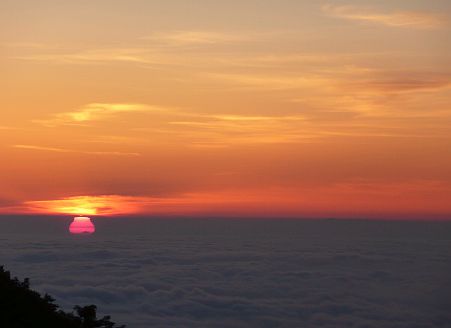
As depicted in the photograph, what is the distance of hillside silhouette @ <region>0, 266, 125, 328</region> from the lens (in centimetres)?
1237

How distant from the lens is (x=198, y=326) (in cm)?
8325

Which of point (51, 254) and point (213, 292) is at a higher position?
point (51, 254)

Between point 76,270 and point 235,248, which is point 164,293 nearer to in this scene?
point 76,270

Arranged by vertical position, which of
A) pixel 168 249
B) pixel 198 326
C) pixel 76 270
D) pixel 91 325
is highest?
pixel 168 249

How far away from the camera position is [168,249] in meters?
157

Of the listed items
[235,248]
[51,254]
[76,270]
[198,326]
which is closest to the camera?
[198,326]

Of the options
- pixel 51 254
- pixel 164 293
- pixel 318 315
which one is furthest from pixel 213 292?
pixel 51 254

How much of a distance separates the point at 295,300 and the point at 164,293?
15505mm

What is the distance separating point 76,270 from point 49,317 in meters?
102

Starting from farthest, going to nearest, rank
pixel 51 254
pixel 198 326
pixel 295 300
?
pixel 51 254 → pixel 295 300 → pixel 198 326

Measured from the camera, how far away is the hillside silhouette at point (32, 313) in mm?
12367

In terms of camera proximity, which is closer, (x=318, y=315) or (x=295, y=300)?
(x=318, y=315)

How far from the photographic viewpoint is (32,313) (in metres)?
13.1

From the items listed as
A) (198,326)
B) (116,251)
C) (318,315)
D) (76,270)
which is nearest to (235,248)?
(116,251)
